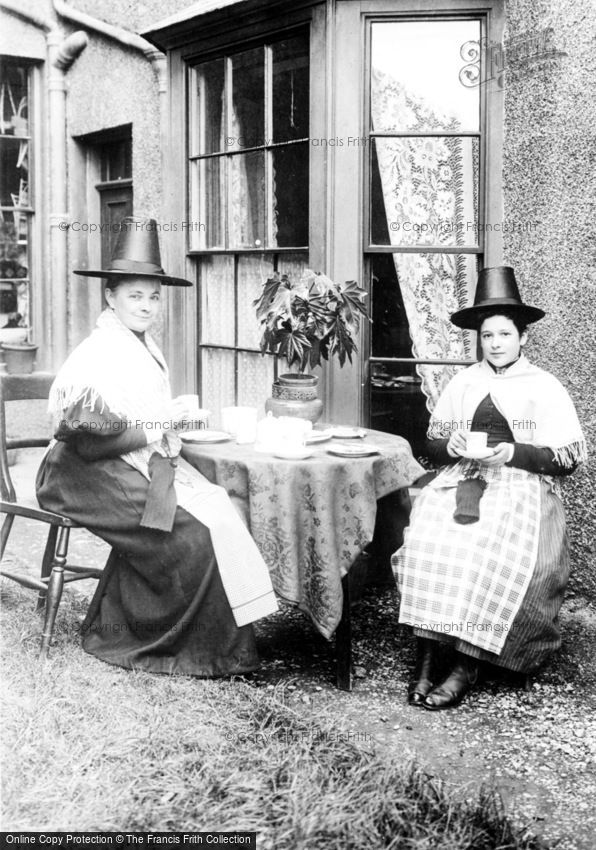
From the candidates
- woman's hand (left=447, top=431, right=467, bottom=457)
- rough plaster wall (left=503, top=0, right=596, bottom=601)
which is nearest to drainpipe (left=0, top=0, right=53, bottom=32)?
rough plaster wall (left=503, top=0, right=596, bottom=601)

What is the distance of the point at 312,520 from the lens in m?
3.51

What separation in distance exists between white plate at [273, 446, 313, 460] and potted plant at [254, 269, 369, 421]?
465 millimetres

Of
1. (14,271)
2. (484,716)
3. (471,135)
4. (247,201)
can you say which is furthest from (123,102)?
(484,716)

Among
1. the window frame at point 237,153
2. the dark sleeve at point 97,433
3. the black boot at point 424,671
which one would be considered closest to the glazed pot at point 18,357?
the window frame at point 237,153

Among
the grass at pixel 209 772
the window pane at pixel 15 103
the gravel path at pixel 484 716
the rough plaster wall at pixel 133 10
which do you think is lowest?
the gravel path at pixel 484 716

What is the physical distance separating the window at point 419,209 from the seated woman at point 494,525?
748 millimetres

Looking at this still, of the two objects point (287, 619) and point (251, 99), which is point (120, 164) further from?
point (287, 619)

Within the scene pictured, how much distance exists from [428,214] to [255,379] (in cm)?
146

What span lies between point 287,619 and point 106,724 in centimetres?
147

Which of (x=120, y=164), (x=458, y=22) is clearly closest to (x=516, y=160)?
(x=458, y=22)

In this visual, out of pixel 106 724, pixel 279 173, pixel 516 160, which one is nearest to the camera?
pixel 106 724

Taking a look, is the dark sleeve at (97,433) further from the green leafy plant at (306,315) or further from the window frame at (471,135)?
the window frame at (471,135)

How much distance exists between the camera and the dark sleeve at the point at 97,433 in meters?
3.53

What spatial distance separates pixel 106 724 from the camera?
123 inches
